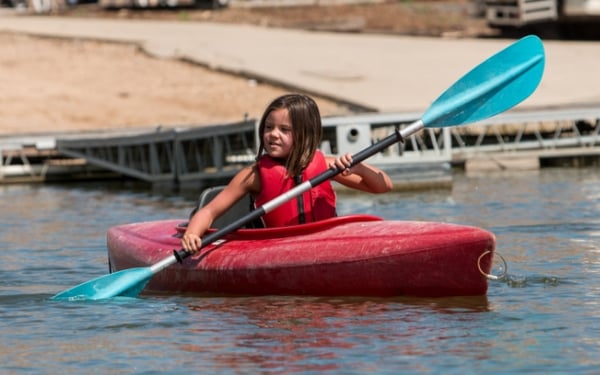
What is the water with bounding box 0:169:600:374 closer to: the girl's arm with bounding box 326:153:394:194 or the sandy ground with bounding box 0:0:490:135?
the girl's arm with bounding box 326:153:394:194

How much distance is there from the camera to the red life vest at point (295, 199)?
8.66m

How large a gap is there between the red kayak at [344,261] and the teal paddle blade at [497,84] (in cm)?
102

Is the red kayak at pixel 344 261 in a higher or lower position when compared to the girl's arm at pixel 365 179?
lower

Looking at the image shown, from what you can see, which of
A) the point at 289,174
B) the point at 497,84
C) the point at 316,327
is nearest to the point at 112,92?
the point at 497,84

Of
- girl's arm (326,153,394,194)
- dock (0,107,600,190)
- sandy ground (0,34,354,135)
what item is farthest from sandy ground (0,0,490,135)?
girl's arm (326,153,394,194)

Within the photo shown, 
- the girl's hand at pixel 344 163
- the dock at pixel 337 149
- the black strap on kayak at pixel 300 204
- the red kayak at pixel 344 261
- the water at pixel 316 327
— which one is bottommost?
the dock at pixel 337 149

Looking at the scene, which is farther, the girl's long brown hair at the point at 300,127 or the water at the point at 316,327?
the girl's long brown hair at the point at 300,127

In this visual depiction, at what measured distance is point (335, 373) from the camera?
22.2ft

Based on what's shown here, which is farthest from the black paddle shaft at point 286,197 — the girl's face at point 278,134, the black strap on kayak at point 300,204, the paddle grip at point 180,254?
the girl's face at point 278,134

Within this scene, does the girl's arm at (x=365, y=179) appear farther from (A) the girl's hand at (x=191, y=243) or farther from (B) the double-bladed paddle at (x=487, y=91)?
(A) the girl's hand at (x=191, y=243)

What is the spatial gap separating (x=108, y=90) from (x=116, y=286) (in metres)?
17.5

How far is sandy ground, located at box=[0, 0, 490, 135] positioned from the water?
12103 mm

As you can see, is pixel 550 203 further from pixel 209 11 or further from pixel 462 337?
pixel 209 11

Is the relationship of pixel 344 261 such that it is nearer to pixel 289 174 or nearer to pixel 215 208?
pixel 289 174
